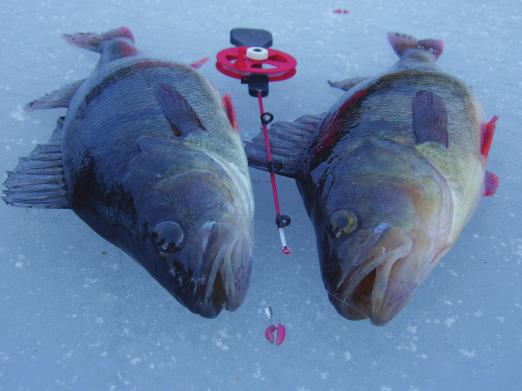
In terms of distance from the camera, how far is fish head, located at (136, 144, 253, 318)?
2.01m

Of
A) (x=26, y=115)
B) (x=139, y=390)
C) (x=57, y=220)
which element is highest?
(x=26, y=115)

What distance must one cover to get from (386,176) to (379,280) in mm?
519

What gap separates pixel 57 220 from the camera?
9.38 ft

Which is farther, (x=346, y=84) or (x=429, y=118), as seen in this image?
(x=346, y=84)

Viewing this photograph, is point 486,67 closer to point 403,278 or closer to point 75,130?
point 403,278

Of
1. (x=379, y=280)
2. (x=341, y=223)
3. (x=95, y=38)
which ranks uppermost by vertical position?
(x=95, y=38)

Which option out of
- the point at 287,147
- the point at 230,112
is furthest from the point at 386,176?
the point at 230,112

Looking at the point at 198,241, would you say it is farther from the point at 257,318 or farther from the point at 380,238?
the point at 380,238

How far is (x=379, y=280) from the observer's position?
196 cm

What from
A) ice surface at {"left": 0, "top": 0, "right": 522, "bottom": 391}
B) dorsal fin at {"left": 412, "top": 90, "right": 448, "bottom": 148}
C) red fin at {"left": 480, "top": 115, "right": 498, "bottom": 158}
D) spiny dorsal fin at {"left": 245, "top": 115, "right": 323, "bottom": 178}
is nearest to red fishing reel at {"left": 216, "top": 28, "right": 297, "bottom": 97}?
ice surface at {"left": 0, "top": 0, "right": 522, "bottom": 391}

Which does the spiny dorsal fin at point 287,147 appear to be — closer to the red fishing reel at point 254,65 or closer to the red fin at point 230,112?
the red fin at point 230,112

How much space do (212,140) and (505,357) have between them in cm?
184

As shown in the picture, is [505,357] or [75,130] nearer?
[505,357]

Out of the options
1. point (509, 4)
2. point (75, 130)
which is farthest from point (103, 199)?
point (509, 4)
